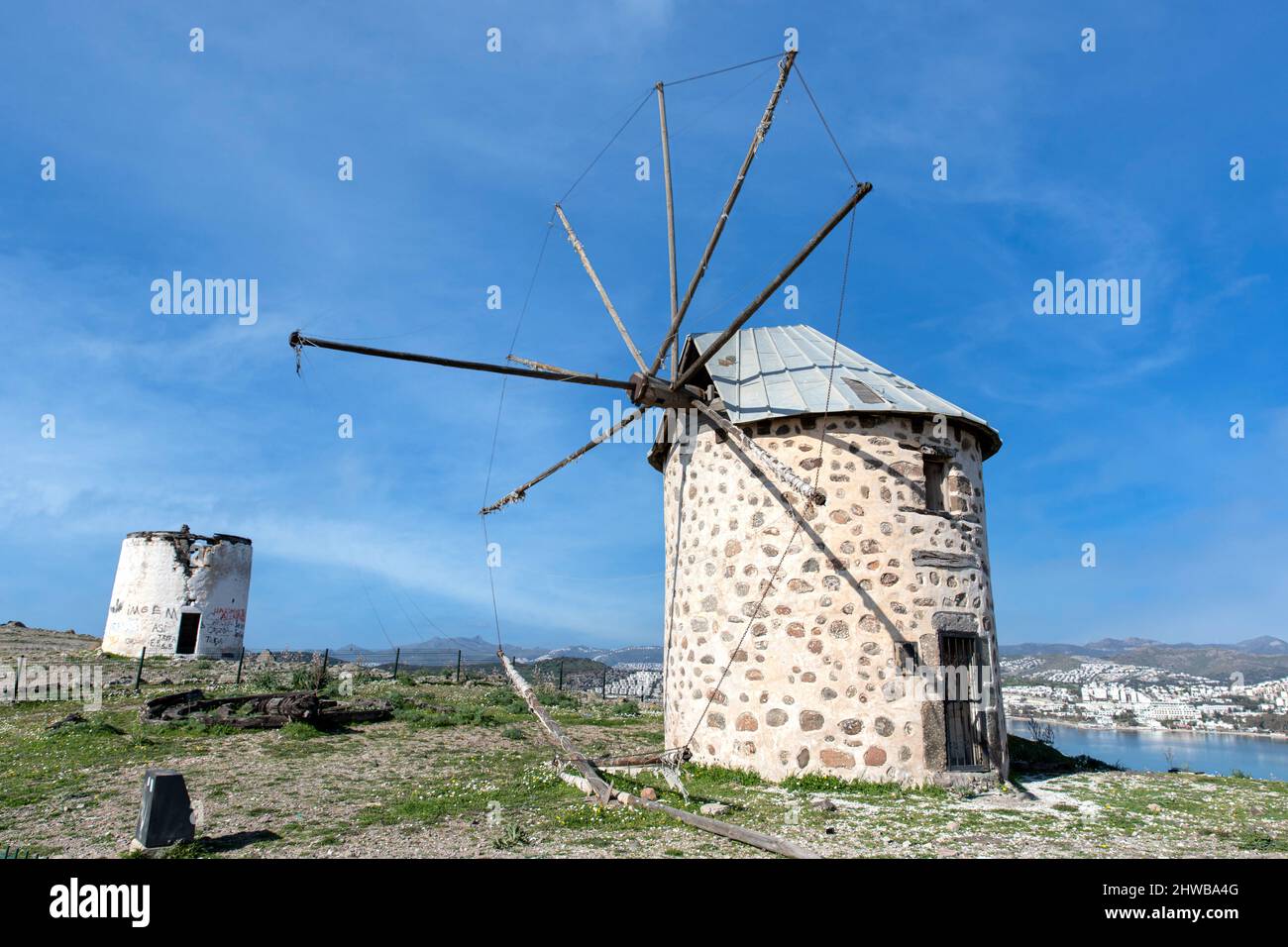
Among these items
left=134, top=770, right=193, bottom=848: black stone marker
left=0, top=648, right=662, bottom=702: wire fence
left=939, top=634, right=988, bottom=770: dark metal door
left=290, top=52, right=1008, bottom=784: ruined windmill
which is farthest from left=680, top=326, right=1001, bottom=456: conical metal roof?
left=0, top=648, right=662, bottom=702: wire fence

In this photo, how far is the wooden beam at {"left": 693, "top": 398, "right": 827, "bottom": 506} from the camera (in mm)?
8766

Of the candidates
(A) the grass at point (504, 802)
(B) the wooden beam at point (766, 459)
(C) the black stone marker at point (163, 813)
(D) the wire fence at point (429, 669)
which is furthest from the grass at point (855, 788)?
(D) the wire fence at point (429, 669)

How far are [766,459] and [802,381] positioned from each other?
2.56 m

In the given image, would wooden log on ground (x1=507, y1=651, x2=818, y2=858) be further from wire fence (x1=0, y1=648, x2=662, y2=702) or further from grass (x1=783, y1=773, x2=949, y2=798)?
wire fence (x1=0, y1=648, x2=662, y2=702)

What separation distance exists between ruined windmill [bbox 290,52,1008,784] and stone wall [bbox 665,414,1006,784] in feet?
0.07

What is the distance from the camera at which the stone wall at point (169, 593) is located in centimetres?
2708

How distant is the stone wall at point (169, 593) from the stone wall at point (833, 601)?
76.3 feet

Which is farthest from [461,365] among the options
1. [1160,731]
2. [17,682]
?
[1160,731]

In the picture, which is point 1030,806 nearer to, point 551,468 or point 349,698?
point 551,468

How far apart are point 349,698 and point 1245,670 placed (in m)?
62.7
